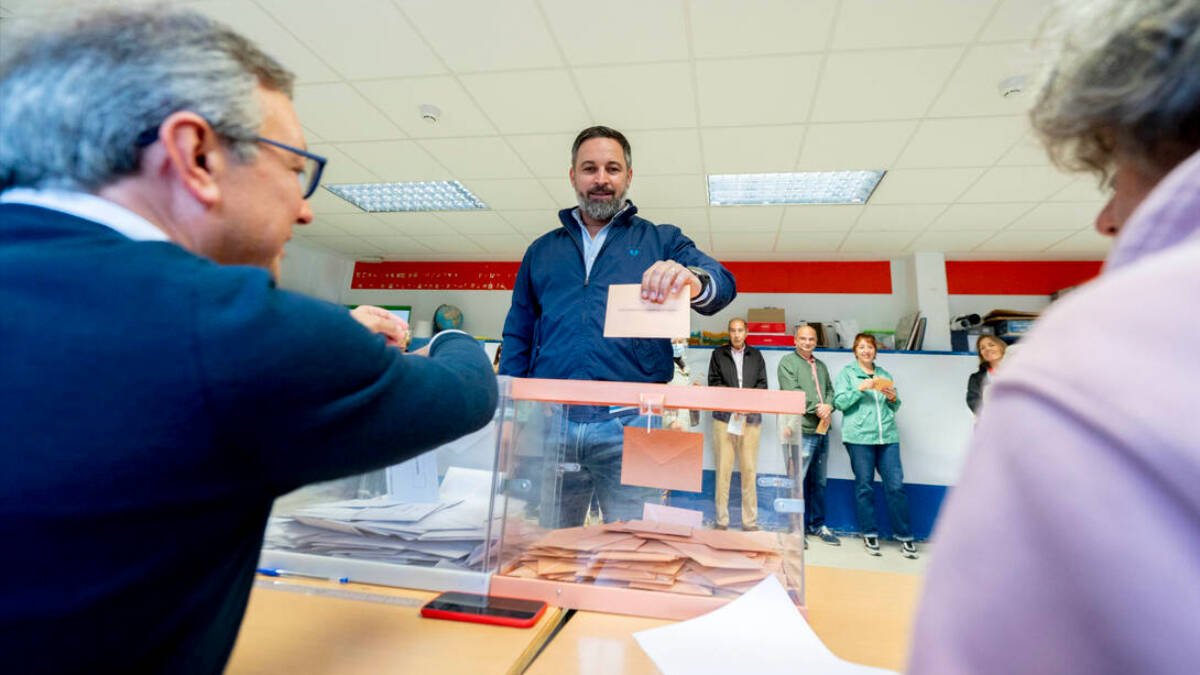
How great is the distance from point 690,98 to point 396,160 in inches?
83.8

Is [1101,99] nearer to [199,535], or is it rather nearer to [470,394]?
[470,394]

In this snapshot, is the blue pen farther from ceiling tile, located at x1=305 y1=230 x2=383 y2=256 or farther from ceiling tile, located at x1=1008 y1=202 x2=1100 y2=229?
ceiling tile, located at x1=305 y1=230 x2=383 y2=256

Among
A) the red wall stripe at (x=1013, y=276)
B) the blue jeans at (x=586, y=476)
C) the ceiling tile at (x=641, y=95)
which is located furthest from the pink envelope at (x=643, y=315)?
the red wall stripe at (x=1013, y=276)

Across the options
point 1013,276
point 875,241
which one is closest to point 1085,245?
point 1013,276

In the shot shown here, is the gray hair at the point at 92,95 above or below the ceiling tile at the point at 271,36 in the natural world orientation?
below

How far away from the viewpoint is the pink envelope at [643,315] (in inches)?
34.6

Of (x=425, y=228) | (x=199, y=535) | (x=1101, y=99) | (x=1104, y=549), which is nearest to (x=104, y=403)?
(x=199, y=535)

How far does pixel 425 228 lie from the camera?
5.30 meters

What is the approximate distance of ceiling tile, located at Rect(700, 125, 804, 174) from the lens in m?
3.16

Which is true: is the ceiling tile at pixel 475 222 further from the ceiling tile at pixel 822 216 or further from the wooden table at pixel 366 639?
the wooden table at pixel 366 639

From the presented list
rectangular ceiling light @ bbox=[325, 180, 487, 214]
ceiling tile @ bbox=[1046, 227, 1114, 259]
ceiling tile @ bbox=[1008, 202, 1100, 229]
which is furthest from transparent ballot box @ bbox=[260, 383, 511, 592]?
ceiling tile @ bbox=[1046, 227, 1114, 259]

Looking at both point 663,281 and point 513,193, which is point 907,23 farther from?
point 513,193

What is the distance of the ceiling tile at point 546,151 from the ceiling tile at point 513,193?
0.23m

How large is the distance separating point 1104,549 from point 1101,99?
0.31m
